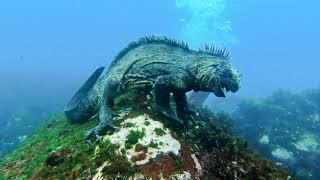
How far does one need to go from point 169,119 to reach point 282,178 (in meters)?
2.85

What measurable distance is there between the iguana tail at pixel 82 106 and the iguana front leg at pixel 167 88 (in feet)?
7.88

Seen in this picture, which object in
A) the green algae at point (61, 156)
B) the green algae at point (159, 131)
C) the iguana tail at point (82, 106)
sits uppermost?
the iguana tail at point (82, 106)

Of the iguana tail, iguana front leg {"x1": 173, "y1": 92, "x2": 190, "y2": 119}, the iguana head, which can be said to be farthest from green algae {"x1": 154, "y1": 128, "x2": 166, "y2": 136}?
the iguana tail

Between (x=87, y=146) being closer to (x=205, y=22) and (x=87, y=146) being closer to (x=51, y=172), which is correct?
(x=51, y=172)

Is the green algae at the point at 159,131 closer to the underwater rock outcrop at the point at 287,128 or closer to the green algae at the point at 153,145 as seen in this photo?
the green algae at the point at 153,145

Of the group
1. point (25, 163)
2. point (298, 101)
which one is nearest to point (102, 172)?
point (25, 163)

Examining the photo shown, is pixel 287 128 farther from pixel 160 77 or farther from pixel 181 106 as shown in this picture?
pixel 160 77

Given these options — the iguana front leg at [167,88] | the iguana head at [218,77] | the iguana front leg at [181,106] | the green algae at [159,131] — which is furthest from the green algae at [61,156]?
the iguana head at [218,77]

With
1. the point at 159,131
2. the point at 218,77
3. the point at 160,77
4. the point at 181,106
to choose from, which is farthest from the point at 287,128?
the point at 159,131

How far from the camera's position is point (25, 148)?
10.7 meters

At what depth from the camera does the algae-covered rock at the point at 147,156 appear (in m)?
7.21

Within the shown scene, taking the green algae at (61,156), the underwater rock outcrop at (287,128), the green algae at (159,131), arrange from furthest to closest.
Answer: the underwater rock outcrop at (287,128) < the green algae at (159,131) < the green algae at (61,156)

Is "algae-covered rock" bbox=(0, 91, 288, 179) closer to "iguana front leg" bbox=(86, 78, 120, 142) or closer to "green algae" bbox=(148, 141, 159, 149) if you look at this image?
"green algae" bbox=(148, 141, 159, 149)

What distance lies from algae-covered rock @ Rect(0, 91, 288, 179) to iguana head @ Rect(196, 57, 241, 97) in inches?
39.9
